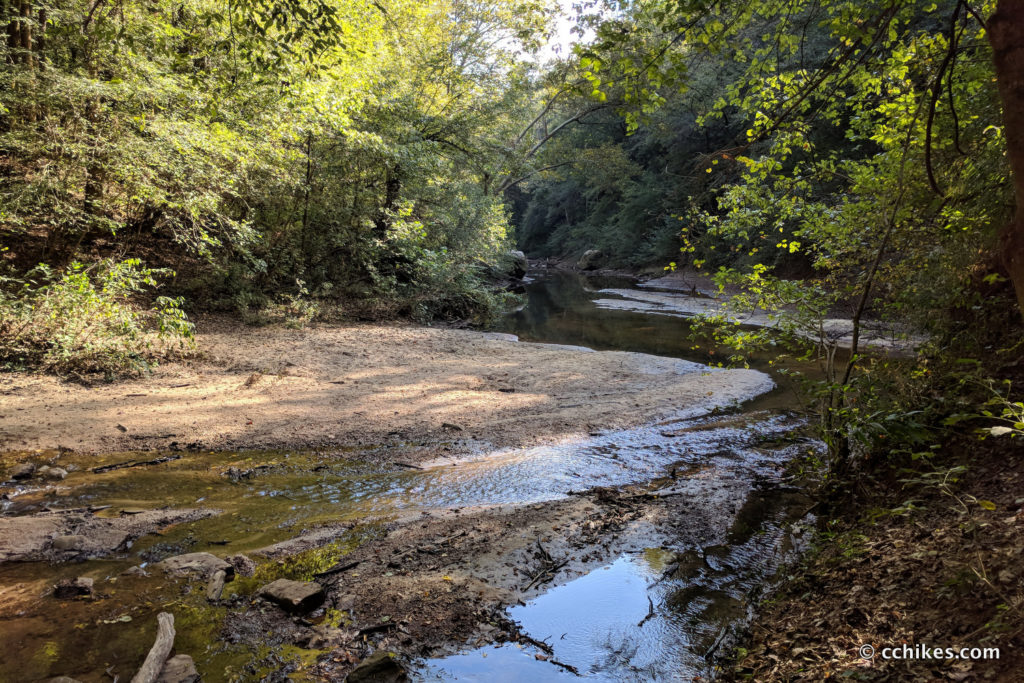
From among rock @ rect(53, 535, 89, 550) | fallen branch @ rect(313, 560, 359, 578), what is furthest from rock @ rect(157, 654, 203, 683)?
rock @ rect(53, 535, 89, 550)

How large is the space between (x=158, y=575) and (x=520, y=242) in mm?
52018

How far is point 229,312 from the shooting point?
12.5 meters

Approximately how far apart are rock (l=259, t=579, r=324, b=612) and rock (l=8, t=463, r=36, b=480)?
3248mm

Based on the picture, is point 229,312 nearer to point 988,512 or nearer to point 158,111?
point 158,111

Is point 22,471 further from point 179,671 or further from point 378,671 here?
point 378,671

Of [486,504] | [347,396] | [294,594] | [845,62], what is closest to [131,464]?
[347,396]

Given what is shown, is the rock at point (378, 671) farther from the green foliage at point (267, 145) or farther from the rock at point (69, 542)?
the green foliage at point (267, 145)

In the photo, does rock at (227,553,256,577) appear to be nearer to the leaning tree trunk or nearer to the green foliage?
the green foliage

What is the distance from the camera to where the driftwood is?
2.64m

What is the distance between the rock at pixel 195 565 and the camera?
11.9ft

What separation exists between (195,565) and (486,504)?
2.38 m

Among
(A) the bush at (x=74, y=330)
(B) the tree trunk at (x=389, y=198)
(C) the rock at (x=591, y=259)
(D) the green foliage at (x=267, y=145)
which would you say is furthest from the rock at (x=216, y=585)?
(C) the rock at (x=591, y=259)

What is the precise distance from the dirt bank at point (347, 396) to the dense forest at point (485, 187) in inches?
32.0

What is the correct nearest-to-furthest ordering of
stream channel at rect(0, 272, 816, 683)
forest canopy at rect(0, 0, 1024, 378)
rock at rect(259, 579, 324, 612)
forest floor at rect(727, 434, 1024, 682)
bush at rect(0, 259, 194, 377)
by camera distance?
forest floor at rect(727, 434, 1024, 682) < stream channel at rect(0, 272, 816, 683) < rock at rect(259, 579, 324, 612) < forest canopy at rect(0, 0, 1024, 378) < bush at rect(0, 259, 194, 377)
